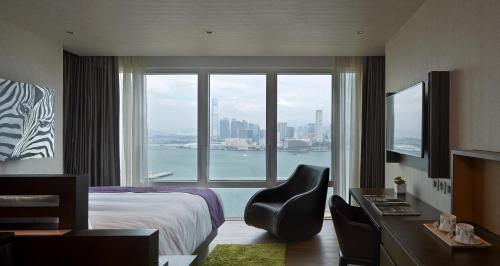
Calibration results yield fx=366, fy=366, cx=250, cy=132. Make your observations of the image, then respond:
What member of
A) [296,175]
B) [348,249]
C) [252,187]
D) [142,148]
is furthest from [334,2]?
[142,148]

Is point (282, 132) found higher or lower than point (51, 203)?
higher

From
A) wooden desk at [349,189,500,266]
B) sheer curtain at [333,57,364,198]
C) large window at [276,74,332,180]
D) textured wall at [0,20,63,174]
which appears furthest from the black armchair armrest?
textured wall at [0,20,63,174]

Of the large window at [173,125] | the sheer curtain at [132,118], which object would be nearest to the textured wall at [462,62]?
the large window at [173,125]

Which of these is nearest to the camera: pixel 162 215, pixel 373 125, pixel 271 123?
pixel 162 215

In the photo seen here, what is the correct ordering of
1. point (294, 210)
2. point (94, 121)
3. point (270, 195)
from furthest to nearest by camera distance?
point (94, 121) → point (270, 195) → point (294, 210)

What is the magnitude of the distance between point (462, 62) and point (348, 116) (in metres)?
2.80

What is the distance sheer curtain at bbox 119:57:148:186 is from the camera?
521 cm

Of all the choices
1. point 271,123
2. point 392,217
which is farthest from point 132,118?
point 392,217

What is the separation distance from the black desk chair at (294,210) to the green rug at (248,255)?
214mm

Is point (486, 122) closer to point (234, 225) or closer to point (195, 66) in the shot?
point (234, 225)

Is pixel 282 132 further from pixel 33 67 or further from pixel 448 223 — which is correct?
pixel 448 223

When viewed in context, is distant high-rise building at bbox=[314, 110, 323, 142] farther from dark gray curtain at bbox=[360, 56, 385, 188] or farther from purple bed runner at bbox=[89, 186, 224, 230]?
purple bed runner at bbox=[89, 186, 224, 230]

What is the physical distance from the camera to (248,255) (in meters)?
3.60

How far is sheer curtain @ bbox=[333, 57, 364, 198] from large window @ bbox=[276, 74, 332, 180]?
191 mm
